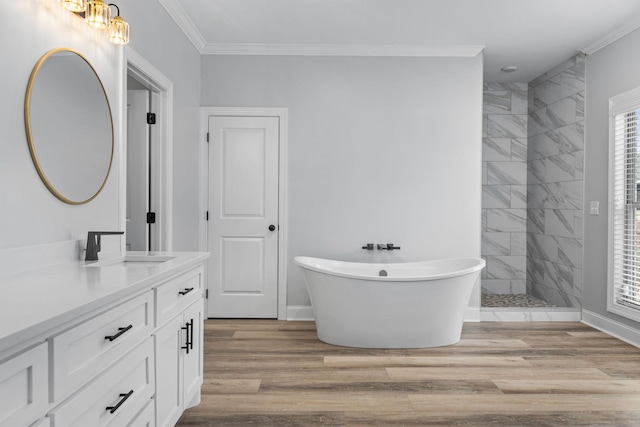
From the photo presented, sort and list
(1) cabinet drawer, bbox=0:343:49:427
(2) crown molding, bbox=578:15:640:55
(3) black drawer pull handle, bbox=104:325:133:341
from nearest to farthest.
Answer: (1) cabinet drawer, bbox=0:343:49:427, (3) black drawer pull handle, bbox=104:325:133:341, (2) crown molding, bbox=578:15:640:55

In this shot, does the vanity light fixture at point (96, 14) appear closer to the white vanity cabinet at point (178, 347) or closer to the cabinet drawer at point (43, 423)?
the white vanity cabinet at point (178, 347)

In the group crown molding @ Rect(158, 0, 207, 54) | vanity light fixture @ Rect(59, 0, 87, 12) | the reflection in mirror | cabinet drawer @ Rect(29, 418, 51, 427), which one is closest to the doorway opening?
crown molding @ Rect(158, 0, 207, 54)

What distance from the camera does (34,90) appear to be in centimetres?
181

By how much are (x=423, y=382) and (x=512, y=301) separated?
2.58 metres

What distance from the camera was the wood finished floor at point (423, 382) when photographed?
2.34 m

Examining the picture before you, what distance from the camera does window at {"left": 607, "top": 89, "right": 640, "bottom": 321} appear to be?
3.60 m

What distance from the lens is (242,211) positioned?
4309 mm

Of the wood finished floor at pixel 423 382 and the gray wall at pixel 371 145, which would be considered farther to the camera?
the gray wall at pixel 371 145

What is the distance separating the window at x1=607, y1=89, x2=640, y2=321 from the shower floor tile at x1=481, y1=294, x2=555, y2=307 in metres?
0.94

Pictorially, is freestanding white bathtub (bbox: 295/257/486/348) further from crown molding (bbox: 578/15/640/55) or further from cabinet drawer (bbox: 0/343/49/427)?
cabinet drawer (bbox: 0/343/49/427)

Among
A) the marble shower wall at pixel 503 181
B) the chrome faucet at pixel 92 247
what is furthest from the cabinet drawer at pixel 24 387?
the marble shower wall at pixel 503 181

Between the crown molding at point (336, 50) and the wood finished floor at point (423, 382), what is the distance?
2.61 metres

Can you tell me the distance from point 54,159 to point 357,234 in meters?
2.84

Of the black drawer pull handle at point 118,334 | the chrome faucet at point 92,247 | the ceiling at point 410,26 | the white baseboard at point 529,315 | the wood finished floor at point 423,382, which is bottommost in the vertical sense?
the wood finished floor at point 423,382
